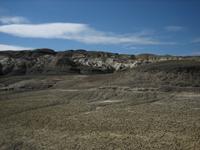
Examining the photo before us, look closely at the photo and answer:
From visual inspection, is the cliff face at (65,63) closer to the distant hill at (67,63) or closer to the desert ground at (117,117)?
the distant hill at (67,63)

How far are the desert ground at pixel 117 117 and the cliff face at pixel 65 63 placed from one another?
1441 inches

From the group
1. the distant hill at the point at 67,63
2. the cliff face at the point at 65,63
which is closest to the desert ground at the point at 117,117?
the distant hill at the point at 67,63

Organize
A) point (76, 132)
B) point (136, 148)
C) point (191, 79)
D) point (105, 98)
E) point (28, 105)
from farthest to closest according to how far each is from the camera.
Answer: point (191, 79)
point (105, 98)
point (28, 105)
point (76, 132)
point (136, 148)

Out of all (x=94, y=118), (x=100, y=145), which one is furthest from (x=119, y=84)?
(x=100, y=145)

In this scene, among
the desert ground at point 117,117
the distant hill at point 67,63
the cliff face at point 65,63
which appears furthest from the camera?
the cliff face at point 65,63

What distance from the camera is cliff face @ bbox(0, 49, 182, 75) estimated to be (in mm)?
74562

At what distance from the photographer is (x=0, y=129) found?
1964 centimetres

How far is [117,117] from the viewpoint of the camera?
854 inches

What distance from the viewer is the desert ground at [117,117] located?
16031 mm

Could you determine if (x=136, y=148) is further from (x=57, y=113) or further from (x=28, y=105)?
(x=28, y=105)

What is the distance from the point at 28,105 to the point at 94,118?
848 cm

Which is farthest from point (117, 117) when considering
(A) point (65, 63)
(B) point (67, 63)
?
(B) point (67, 63)

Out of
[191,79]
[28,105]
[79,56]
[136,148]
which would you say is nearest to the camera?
[136,148]

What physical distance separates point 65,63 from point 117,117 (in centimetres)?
5589
